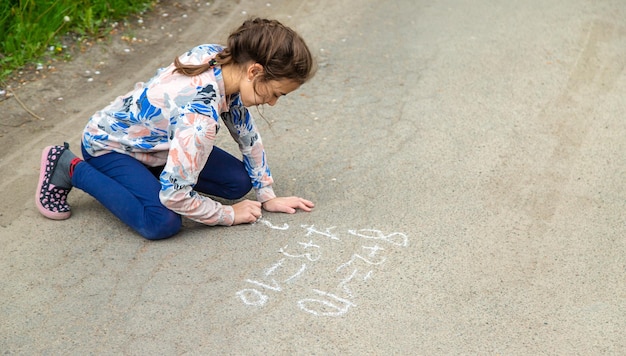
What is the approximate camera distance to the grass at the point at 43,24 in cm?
446

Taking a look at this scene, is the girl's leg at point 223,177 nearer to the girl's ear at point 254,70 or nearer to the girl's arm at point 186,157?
the girl's arm at point 186,157

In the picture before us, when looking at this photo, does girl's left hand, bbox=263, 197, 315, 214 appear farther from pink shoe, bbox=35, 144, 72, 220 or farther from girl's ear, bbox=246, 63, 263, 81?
pink shoe, bbox=35, 144, 72, 220

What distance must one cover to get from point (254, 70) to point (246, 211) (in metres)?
0.63

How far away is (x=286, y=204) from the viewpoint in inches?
132

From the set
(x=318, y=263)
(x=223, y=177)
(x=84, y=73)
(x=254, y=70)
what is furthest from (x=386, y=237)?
(x=84, y=73)

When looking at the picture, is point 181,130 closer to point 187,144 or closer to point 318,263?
point 187,144

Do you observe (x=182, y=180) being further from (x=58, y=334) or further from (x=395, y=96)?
(x=395, y=96)

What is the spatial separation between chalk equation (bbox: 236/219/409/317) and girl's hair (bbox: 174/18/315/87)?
26.0 inches

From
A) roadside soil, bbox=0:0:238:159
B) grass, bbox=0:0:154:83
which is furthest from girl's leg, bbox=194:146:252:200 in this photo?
grass, bbox=0:0:154:83

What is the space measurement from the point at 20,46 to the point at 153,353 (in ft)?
8.78

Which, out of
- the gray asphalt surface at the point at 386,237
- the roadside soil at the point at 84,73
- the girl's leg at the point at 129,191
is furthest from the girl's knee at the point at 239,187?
the roadside soil at the point at 84,73

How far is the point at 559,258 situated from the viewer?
3.09 meters

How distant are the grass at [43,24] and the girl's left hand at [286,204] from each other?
1.90 m

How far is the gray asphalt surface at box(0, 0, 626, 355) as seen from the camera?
262 centimetres
